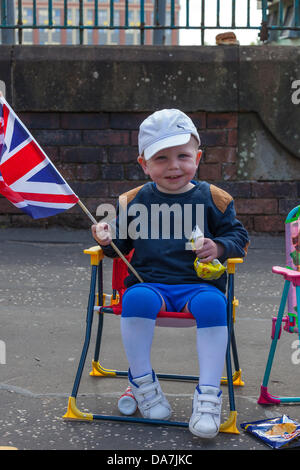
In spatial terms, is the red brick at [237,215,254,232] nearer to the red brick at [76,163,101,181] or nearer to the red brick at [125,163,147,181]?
the red brick at [125,163,147,181]

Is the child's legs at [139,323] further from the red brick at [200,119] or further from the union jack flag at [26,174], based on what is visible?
the red brick at [200,119]

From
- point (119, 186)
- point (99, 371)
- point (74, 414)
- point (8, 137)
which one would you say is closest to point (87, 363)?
point (99, 371)

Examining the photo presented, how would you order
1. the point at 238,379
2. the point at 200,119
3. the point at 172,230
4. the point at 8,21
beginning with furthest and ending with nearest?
the point at 8,21, the point at 200,119, the point at 238,379, the point at 172,230

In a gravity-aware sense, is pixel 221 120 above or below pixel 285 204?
above

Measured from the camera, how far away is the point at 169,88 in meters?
6.79

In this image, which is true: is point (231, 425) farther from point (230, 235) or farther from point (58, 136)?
point (58, 136)

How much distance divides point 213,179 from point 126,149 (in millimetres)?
893

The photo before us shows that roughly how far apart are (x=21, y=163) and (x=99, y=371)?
1.07m

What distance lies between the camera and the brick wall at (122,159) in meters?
6.88

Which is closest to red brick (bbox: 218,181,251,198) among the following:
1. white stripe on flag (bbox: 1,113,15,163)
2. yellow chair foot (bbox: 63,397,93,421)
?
white stripe on flag (bbox: 1,113,15,163)

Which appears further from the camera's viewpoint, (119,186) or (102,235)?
(119,186)

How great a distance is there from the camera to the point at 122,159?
6.93 meters

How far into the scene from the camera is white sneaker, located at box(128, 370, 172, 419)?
2727mm
